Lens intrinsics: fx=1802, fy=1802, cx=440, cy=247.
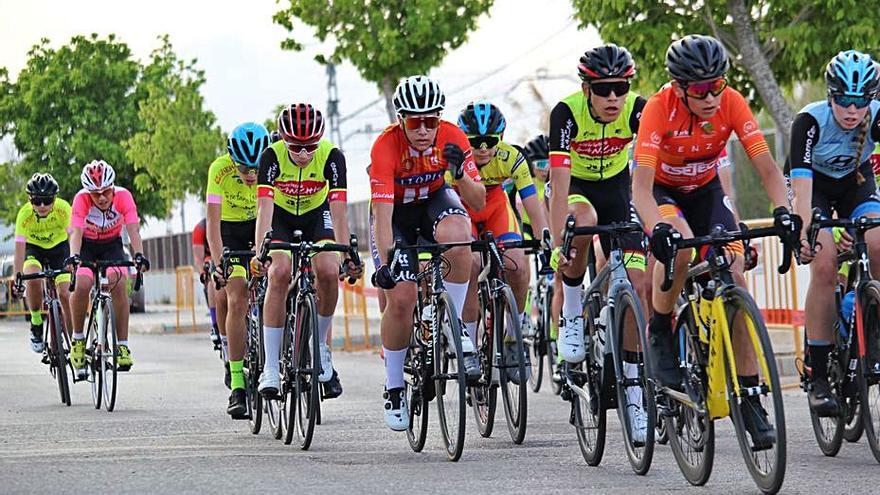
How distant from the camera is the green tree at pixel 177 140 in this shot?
47688 millimetres

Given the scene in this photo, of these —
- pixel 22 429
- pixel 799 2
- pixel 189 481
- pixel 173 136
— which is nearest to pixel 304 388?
pixel 189 481

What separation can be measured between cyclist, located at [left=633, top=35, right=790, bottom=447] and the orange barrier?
1043 inches

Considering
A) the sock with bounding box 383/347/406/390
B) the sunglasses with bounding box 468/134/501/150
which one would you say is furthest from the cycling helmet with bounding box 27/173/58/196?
the sock with bounding box 383/347/406/390

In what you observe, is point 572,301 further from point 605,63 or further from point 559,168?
point 605,63

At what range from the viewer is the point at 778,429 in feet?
23.6

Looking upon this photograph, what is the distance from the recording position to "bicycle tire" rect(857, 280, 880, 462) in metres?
8.81

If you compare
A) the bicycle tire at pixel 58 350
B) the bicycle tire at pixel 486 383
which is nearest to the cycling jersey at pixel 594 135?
the bicycle tire at pixel 486 383

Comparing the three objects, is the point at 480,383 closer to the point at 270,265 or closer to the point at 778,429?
the point at 270,265

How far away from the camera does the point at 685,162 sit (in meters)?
9.12

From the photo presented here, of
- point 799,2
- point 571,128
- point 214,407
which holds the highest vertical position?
point 799,2

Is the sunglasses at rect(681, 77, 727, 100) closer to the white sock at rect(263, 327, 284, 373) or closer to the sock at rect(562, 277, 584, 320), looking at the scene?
the sock at rect(562, 277, 584, 320)

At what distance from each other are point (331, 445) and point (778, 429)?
429 centimetres

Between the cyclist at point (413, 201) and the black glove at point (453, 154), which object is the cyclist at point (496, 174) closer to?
the cyclist at point (413, 201)

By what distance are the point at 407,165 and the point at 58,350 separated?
679 cm
